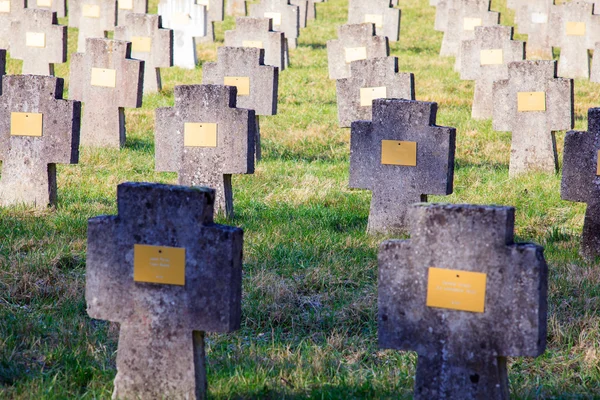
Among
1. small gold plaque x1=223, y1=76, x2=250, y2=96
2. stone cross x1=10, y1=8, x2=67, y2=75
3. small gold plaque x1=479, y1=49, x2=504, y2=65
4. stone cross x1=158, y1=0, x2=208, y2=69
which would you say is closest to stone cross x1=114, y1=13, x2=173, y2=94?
stone cross x1=10, y1=8, x2=67, y2=75

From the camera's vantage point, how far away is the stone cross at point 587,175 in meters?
6.99

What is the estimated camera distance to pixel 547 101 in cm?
1051

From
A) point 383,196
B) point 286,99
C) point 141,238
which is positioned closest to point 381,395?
point 141,238

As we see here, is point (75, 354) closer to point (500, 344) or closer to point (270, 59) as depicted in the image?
point (500, 344)

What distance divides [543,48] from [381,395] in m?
17.4

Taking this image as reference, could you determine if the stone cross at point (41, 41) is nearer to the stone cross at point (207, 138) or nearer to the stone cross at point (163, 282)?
the stone cross at point (207, 138)

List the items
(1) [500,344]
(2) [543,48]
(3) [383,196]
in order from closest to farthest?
(1) [500,344] < (3) [383,196] < (2) [543,48]

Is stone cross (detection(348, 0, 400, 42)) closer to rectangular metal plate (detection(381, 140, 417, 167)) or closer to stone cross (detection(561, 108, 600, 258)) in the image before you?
rectangular metal plate (detection(381, 140, 417, 167))

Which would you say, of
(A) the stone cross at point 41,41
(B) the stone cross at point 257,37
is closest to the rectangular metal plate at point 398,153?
(B) the stone cross at point 257,37

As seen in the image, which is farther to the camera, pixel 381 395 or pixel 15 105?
pixel 15 105

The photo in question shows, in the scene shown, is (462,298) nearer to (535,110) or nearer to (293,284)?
(293,284)

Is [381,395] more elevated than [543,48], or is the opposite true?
[543,48]

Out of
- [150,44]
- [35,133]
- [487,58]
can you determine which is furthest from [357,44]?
[35,133]

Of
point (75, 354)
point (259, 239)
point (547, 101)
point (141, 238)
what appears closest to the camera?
point (141, 238)
